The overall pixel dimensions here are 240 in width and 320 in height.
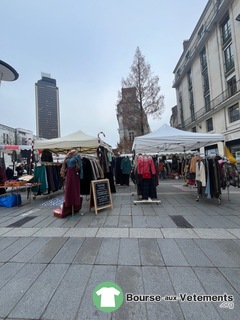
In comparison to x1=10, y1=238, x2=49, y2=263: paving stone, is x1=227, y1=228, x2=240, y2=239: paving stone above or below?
below

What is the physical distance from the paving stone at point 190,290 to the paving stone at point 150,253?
228 mm

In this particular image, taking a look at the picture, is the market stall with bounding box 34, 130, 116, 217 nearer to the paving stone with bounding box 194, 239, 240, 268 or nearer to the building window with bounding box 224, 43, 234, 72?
the paving stone with bounding box 194, 239, 240, 268

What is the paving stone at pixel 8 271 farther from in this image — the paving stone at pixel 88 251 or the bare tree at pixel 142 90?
the bare tree at pixel 142 90

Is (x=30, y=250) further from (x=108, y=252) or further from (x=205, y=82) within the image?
(x=205, y=82)

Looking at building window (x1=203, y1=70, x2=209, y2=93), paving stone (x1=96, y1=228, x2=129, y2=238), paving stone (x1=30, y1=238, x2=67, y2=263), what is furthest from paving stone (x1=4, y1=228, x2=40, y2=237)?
Answer: building window (x1=203, y1=70, x2=209, y2=93)

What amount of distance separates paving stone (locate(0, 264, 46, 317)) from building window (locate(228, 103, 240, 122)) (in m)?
19.7

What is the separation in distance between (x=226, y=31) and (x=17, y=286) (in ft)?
82.4

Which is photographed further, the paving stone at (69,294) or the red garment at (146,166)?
the red garment at (146,166)

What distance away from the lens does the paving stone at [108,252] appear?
2514mm

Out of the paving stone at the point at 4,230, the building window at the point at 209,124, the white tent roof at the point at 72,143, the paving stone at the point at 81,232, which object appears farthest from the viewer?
the building window at the point at 209,124

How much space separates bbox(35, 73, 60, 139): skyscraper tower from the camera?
68375mm

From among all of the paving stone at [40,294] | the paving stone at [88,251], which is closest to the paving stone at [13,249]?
the paving stone at [40,294]

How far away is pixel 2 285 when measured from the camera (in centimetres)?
206

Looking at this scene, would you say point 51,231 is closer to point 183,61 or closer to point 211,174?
point 211,174
